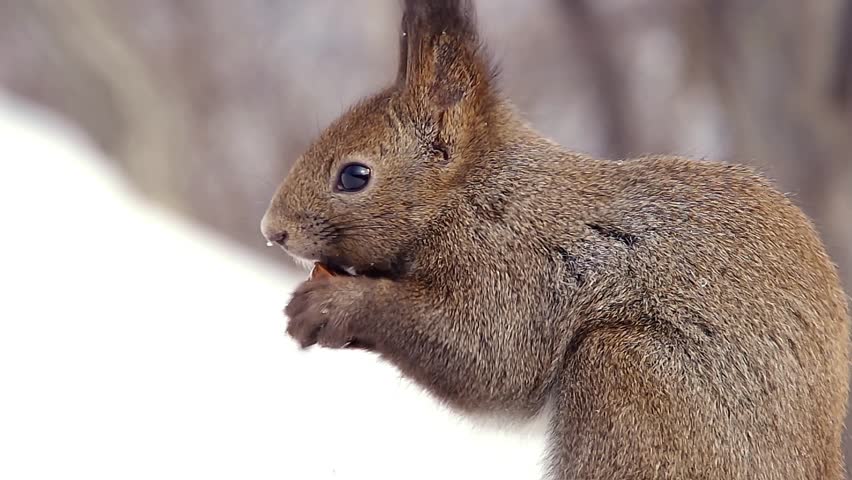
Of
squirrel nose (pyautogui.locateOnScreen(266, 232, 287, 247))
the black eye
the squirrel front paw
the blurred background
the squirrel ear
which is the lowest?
the squirrel front paw

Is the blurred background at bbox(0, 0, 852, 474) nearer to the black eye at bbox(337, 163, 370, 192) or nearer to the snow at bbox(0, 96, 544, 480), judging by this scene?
the snow at bbox(0, 96, 544, 480)

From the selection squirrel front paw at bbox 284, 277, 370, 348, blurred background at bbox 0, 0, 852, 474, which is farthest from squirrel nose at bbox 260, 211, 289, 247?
blurred background at bbox 0, 0, 852, 474

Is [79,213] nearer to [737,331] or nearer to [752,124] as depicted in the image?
[752,124]

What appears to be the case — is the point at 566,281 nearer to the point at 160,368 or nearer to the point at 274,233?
the point at 274,233

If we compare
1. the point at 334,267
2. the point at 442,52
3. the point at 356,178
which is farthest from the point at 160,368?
the point at 442,52

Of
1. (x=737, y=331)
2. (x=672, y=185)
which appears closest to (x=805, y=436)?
(x=737, y=331)

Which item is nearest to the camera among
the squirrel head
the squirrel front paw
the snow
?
the squirrel front paw
